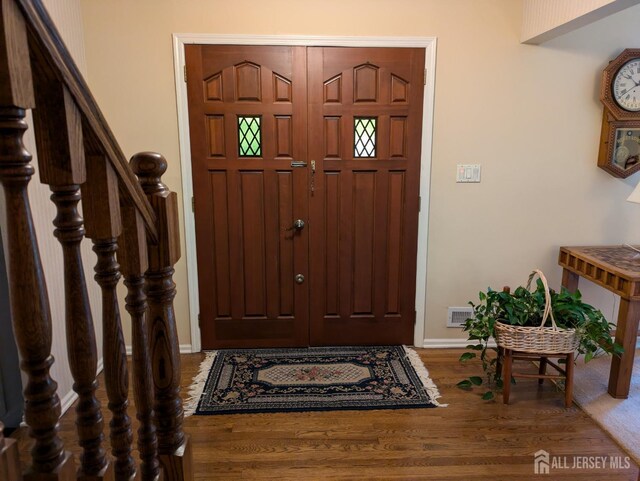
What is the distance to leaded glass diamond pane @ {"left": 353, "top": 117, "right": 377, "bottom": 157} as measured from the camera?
2881 mm

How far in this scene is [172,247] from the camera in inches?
41.9

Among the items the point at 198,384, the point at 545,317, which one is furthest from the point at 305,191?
the point at 545,317

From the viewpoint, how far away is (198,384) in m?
2.66

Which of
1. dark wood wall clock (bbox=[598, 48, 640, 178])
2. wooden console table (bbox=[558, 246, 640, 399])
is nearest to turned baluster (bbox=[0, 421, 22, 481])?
wooden console table (bbox=[558, 246, 640, 399])

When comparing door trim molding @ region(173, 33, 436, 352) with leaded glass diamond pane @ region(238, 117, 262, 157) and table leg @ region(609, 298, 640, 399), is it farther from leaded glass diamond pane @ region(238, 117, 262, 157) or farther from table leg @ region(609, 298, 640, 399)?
table leg @ region(609, 298, 640, 399)

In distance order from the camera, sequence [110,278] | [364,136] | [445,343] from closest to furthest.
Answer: [110,278]
[364,136]
[445,343]

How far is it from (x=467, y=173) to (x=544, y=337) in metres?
1.17

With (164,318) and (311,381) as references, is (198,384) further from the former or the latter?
(164,318)

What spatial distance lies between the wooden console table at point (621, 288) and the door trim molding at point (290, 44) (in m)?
1.00

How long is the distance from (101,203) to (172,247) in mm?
263

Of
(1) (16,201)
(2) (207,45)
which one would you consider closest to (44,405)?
(1) (16,201)

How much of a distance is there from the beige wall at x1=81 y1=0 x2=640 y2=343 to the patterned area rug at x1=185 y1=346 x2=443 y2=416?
0.43 meters

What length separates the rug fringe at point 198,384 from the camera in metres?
2.42

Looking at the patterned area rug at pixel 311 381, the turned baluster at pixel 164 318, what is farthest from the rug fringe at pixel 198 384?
the turned baluster at pixel 164 318
